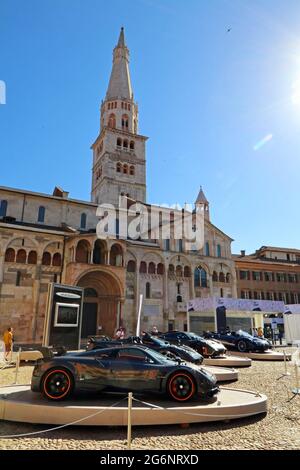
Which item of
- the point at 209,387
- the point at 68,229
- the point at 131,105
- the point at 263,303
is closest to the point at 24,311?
the point at 68,229

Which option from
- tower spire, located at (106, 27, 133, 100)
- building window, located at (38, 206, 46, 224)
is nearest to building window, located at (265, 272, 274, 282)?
building window, located at (38, 206, 46, 224)

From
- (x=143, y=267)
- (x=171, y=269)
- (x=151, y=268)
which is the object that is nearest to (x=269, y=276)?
(x=171, y=269)

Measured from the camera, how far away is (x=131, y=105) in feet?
179

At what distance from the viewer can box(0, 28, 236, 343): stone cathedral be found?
29.3 metres

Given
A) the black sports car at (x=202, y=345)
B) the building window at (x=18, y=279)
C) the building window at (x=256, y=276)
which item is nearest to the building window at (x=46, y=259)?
the building window at (x=18, y=279)

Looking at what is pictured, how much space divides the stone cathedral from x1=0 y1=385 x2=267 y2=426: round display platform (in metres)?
22.8

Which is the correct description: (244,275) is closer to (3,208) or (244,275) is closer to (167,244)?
(167,244)

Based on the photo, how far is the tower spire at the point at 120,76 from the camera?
178 ft

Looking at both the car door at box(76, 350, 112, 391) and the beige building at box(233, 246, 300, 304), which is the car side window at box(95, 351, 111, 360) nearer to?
the car door at box(76, 350, 112, 391)

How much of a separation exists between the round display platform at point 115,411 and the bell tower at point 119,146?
4238 cm

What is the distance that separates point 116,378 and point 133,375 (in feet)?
1.34

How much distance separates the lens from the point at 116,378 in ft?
24.6

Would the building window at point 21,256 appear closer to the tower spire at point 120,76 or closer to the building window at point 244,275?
the building window at point 244,275
